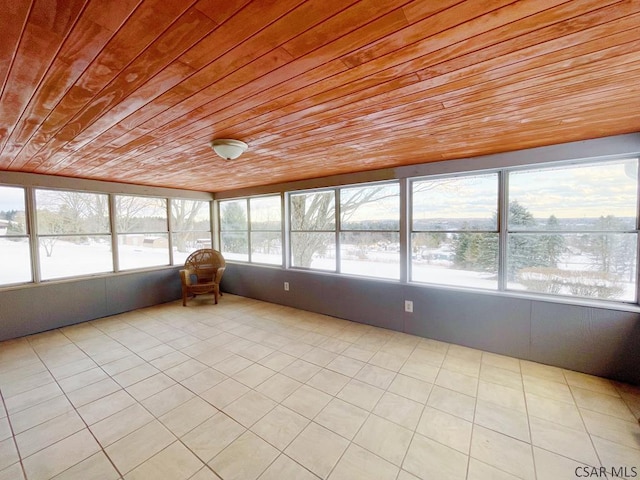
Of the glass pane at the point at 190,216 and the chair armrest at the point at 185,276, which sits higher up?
the glass pane at the point at 190,216

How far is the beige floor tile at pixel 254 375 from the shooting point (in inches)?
94.8

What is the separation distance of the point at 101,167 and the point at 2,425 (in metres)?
2.66

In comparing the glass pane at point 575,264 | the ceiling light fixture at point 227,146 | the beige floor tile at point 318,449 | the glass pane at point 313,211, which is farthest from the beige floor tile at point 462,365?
the ceiling light fixture at point 227,146

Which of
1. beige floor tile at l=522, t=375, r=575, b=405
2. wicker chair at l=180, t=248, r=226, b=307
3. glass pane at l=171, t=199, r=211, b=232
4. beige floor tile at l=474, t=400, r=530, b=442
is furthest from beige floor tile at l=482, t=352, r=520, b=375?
glass pane at l=171, t=199, r=211, b=232

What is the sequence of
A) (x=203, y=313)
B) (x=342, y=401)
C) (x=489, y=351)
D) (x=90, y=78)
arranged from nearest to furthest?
(x=90, y=78), (x=342, y=401), (x=489, y=351), (x=203, y=313)

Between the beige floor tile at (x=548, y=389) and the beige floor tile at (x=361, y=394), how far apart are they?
130 cm

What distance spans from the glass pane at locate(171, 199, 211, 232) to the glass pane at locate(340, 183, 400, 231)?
3354 mm

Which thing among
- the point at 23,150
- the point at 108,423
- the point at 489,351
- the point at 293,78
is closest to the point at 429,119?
the point at 293,78

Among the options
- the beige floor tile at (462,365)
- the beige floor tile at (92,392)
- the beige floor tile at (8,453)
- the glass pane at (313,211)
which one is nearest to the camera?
the beige floor tile at (8,453)

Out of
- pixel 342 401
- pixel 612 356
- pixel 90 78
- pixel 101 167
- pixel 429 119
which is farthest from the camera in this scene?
pixel 101 167

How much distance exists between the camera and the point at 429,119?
186 centimetres

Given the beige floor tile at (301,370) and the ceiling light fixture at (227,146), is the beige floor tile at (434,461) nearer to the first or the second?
the beige floor tile at (301,370)

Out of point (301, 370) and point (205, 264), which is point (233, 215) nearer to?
point (205, 264)

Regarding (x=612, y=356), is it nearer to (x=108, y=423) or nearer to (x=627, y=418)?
(x=627, y=418)
